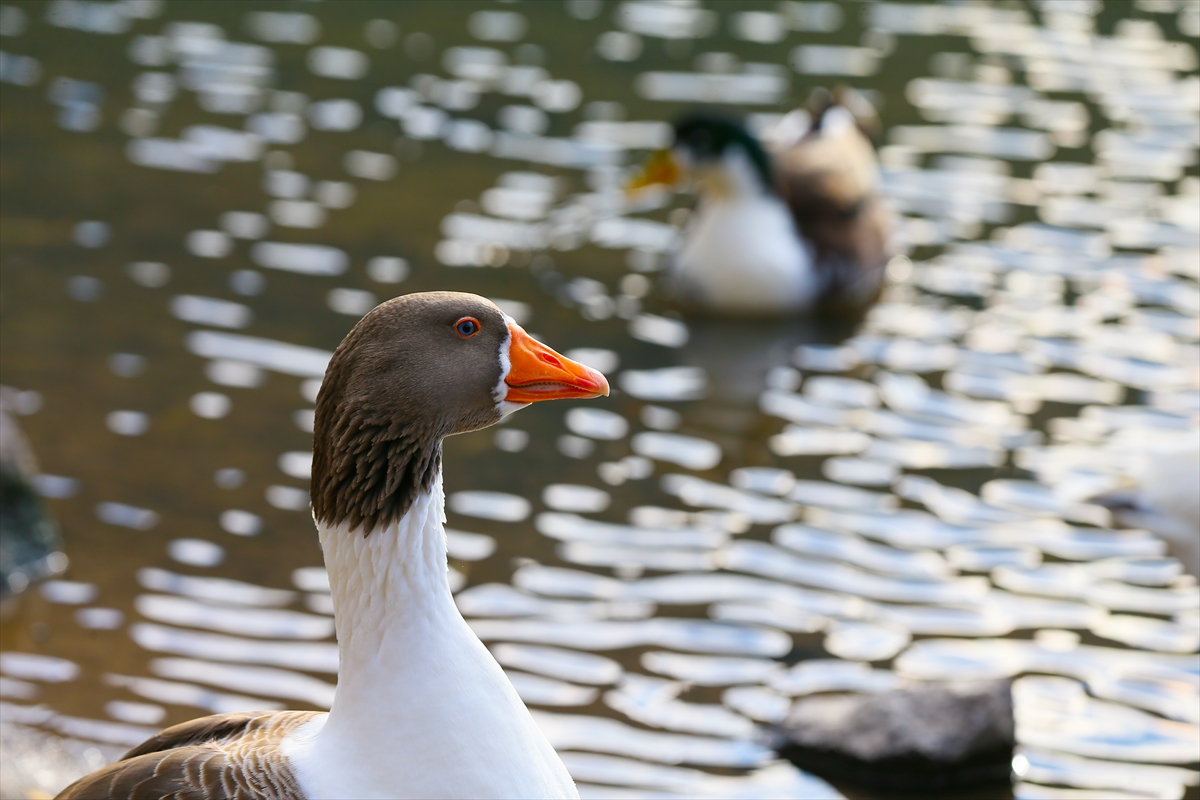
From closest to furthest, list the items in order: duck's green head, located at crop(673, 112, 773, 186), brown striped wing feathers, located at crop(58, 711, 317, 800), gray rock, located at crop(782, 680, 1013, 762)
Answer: brown striped wing feathers, located at crop(58, 711, 317, 800), gray rock, located at crop(782, 680, 1013, 762), duck's green head, located at crop(673, 112, 773, 186)

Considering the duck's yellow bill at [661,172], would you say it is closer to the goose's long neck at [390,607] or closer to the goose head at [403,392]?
the goose head at [403,392]

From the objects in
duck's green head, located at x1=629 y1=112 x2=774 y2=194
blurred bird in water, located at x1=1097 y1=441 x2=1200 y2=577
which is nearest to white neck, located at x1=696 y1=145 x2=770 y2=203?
duck's green head, located at x1=629 y1=112 x2=774 y2=194

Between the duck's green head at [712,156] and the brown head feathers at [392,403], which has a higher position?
the brown head feathers at [392,403]

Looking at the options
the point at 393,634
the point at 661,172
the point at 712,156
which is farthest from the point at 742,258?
the point at 393,634

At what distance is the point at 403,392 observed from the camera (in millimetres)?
3930

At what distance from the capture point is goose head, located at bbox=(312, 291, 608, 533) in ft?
12.9

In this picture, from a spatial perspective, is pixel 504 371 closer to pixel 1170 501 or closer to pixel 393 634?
pixel 393 634

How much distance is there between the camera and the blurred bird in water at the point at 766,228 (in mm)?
10648

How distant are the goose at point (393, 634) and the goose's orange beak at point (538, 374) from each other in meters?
0.06

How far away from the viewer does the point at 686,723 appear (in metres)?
6.36

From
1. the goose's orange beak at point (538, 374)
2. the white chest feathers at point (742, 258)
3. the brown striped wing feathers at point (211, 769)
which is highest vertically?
the goose's orange beak at point (538, 374)

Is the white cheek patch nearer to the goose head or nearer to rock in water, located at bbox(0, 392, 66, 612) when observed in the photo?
the goose head

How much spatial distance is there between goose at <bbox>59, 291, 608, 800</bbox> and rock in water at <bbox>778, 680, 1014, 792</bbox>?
87.8 inches

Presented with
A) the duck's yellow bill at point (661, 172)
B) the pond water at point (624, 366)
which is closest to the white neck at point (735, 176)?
the duck's yellow bill at point (661, 172)
